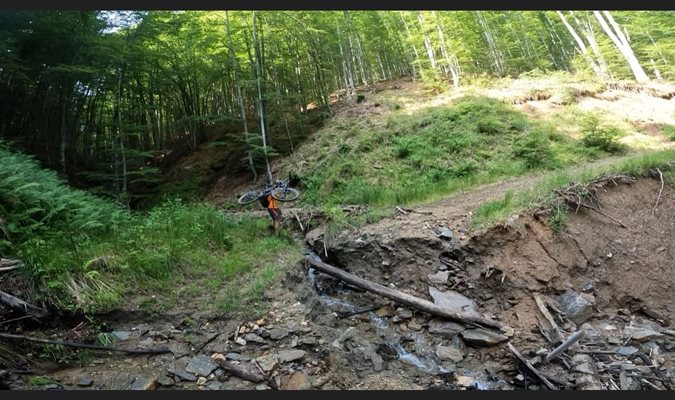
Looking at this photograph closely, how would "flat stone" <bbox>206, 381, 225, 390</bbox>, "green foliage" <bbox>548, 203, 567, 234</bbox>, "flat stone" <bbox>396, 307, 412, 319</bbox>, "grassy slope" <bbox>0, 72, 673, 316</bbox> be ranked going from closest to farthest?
"flat stone" <bbox>206, 381, 225, 390</bbox> < "grassy slope" <bbox>0, 72, 673, 316</bbox> < "flat stone" <bbox>396, 307, 412, 319</bbox> < "green foliage" <bbox>548, 203, 567, 234</bbox>

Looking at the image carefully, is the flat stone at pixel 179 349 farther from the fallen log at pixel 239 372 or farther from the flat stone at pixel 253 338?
the flat stone at pixel 253 338

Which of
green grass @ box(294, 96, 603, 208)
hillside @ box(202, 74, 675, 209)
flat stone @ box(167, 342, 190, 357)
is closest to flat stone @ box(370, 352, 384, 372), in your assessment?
flat stone @ box(167, 342, 190, 357)

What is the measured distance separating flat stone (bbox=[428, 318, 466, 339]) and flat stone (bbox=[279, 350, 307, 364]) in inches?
74.2

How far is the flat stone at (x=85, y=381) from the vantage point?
3.89m

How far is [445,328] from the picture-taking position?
537 centimetres

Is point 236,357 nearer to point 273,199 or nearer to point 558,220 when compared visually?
point 273,199

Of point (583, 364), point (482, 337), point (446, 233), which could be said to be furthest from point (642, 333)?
point (446, 233)

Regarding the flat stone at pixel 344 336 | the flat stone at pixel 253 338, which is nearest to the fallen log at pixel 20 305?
the flat stone at pixel 253 338

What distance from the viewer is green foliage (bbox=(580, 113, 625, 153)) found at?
12.0 meters

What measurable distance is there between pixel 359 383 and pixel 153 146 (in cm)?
2155

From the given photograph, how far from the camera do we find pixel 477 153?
41.8 feet

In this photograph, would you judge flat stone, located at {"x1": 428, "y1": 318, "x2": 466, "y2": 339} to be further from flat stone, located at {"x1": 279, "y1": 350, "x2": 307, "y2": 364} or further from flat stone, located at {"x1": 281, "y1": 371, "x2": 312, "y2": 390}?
flat stone, located at {"x1": 281, "y1": 371, "x2": 312, "y2": 390}

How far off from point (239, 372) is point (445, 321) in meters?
2.88

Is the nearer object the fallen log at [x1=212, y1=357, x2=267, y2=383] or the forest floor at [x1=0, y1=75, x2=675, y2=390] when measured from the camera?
the fallen log at [x1=212, y1=357, x2=267, y2=383]
